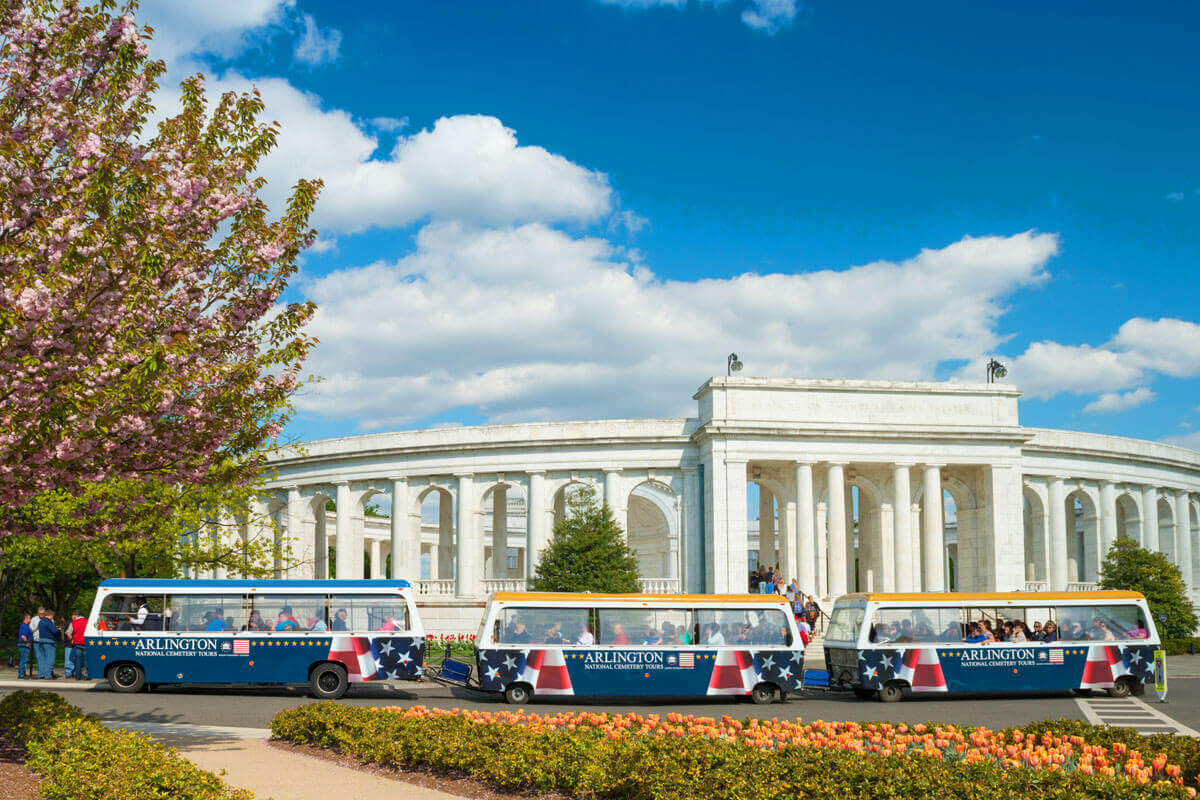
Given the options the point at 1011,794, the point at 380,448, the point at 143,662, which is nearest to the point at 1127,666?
the point at 1011,794

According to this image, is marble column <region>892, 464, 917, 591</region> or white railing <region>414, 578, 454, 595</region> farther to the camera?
white railing <region>414, 578, 454, 595</region>

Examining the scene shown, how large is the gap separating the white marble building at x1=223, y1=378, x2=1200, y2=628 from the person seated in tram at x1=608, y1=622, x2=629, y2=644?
2016 centimetres

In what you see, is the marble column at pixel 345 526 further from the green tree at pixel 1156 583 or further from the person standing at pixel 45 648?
the green tree at pixel 1156 583

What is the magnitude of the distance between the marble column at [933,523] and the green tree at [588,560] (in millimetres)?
14922

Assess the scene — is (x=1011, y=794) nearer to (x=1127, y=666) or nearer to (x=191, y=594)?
(x=1127, y=666)

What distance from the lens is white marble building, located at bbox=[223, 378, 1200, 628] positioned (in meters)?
48.8

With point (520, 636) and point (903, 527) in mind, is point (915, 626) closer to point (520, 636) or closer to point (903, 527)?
point (520, 636)

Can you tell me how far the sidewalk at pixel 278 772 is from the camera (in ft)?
43.1

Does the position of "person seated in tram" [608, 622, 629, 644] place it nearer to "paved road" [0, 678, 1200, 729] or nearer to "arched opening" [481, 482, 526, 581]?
"paved road" [0, 678, 1200, 729]

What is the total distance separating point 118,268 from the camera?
12906 millimetres

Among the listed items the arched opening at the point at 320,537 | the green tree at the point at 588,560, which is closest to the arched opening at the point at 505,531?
the arched opening at the point at 320,537

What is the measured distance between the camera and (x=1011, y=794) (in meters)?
11.2

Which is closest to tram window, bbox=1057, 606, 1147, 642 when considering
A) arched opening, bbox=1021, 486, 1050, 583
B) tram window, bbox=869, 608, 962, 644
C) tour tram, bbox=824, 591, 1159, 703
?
tour tram, bbox=824, 591, 1159, 703

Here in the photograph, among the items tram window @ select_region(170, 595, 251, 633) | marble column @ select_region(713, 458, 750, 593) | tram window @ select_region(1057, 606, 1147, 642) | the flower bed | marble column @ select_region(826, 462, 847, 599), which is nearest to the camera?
the flower bed
